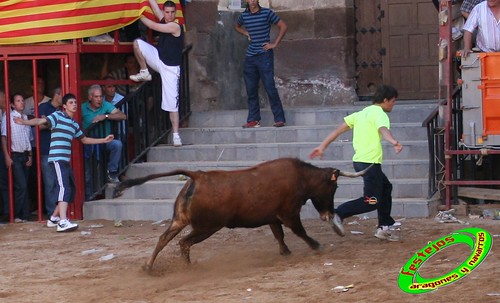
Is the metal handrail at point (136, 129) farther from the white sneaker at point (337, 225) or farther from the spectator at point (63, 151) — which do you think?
the white sneaker at point (337, 225)

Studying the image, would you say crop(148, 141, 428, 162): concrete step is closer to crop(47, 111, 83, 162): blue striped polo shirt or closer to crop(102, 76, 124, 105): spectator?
crop(102, 76, 124, 105): spectator

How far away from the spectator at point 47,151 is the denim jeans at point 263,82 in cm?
262

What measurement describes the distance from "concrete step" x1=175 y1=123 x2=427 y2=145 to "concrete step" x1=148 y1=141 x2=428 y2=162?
235mm

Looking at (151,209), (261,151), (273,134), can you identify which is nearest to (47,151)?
(151,209)

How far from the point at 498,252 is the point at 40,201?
Answer: 6184 millimetres

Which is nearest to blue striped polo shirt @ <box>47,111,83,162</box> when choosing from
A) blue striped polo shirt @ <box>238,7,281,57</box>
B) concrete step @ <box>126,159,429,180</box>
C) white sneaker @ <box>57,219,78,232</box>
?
white sneaker @ <box>57,219,78,232</box>

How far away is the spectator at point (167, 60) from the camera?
46.3 feet

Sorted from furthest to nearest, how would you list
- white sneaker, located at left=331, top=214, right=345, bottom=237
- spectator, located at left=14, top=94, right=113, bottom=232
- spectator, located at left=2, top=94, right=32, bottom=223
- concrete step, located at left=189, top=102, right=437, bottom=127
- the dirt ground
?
concrete step, located at left=189, top=102, right=437, bottom=127 → spectator, located at left=2, top=94, right=32, bottom=223 → spectator, located at left=14, top=94, right=113, bottom=232 → white sneaker, located at left=331, top=214, right=345, bottom=237 → the dirt ground

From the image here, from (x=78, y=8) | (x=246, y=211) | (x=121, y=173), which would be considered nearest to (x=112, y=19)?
(x=78, y=8)

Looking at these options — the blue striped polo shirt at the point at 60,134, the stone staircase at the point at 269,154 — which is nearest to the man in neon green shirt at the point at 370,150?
the stone staircase at the point at 269,154

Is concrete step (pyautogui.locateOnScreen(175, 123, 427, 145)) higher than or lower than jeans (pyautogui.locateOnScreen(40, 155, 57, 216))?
higher

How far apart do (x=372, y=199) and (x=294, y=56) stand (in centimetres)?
601

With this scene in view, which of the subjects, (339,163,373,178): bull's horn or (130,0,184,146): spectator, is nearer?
(339,163,373,178): bull's horn

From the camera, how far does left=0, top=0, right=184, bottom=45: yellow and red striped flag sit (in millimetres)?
13219
